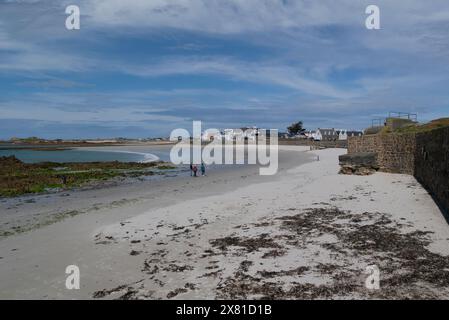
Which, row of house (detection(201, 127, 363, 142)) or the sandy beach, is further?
row of house (detection(201, 127, 363, 142))

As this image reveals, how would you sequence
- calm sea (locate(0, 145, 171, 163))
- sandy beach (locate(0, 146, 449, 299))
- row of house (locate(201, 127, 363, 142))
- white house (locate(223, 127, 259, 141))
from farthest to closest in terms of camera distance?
1. white house (locate(223, 127, 259, 141))
2. row of house (locate(201, 127, 363, 142))
3. calm sea (locate(0, 145, 171, 163))
4. sandy beach (locate(0, 146, 449, 299))

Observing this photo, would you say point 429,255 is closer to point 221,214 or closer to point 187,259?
point 187,259

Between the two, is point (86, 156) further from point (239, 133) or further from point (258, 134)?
point (239, 133)

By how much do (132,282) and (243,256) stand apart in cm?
247

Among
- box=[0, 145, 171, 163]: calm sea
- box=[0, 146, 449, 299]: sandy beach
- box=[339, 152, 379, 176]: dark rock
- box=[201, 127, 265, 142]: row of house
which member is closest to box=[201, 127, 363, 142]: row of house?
box=[201, 127, 265, 142]: row of house

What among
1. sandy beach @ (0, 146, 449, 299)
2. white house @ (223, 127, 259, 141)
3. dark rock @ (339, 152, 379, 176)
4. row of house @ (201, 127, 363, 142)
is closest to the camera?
sandy beach @ (0, 146, 449, 299)

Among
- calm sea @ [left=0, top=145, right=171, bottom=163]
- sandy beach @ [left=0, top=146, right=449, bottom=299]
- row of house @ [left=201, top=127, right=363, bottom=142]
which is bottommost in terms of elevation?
sandy beach @ [left=0, top=146, right=449, bottom=299]

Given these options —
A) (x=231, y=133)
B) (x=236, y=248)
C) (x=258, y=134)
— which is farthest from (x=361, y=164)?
(x=231, y=133)

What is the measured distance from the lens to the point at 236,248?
8.49 meters

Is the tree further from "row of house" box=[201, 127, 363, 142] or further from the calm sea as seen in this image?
the calm sea

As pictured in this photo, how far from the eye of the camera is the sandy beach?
625cm

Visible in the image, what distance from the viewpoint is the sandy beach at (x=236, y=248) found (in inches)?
246
